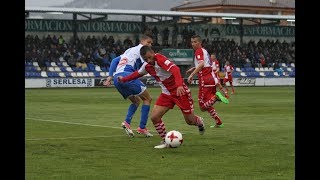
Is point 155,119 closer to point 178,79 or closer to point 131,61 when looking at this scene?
point 178,79

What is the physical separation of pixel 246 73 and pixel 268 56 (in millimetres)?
6459

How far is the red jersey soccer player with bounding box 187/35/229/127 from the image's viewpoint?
18844 mm

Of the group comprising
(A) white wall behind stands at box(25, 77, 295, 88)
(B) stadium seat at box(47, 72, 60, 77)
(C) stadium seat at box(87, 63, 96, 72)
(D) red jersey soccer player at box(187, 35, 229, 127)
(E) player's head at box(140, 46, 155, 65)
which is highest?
(E) player's head at box(140, 46, 155, 65)

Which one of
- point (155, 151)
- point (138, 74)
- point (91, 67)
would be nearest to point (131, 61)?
point (138, 74)

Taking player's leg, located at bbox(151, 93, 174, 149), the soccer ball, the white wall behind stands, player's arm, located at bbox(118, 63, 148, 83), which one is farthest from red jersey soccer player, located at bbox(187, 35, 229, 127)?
the white wall behind stands

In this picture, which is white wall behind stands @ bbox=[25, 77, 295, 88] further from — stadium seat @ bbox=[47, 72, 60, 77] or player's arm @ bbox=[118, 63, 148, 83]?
player's arm @ bbox=[118, 63, 148, 83]

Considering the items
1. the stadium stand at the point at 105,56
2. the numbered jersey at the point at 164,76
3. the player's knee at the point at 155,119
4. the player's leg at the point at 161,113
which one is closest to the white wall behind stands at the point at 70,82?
the stadium stand at the point at 105,56

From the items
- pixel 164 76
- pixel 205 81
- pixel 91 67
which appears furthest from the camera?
pixel 91 67

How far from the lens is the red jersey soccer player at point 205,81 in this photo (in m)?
18.8

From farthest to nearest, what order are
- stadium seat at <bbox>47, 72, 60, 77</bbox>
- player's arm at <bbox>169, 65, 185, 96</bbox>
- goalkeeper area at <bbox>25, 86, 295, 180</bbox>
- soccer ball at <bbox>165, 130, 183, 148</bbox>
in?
stadium seat at <bbox>47, 72, 60, 77</bbox> → player's arm at <bbox>169, 65, 185, 96</bbox> → soccer ball at <bbox>165, 130, 183, 148</bbox> → goalkeeper area at <bbox>25, 86, 295, 180</bbox>

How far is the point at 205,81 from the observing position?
19.9 metres

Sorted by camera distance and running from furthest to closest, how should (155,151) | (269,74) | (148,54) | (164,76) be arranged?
(269,74), (164,76), (148,54), (155,151)
